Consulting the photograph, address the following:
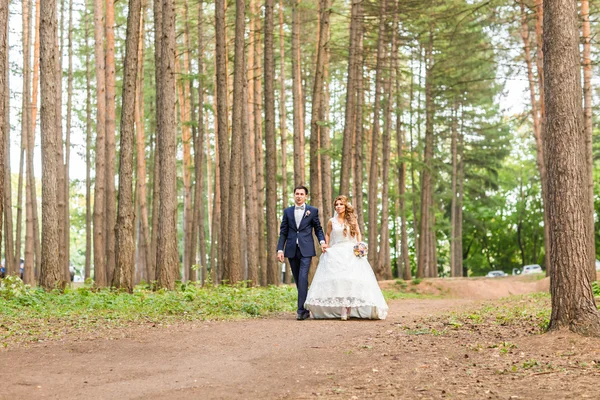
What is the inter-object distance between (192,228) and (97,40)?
1019 centimetres

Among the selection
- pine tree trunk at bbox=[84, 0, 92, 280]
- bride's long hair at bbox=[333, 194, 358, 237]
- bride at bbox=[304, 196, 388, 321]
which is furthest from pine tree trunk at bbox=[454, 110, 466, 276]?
bride at bbox=[304, 196, 388, 321]

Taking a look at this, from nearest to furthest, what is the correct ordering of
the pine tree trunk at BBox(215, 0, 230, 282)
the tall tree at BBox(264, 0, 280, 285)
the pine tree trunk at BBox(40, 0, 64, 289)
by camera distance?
the pine tree trunk at BBox(40, 0, 64, 289), the pine tree trunk at BBox(215, 0, 230, 282), the tall tree at BBox(264, 0, 280, 285)

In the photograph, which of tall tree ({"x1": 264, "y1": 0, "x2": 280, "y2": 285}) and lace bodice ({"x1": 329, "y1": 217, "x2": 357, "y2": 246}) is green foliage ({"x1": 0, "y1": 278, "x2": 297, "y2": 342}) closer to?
lace bodice ({"x1": 329, "y1": 217, "x2": 357, "y2": 246})

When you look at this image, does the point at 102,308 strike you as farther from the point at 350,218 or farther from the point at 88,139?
the point at 88,139

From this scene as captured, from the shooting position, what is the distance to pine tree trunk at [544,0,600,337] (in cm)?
783

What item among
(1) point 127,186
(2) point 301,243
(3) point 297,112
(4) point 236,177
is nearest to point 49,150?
(1) point 127,186

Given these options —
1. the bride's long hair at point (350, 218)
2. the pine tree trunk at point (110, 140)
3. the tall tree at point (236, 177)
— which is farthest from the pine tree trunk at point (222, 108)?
the bride's long hair at point (350, 218)

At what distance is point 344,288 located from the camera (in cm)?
1118

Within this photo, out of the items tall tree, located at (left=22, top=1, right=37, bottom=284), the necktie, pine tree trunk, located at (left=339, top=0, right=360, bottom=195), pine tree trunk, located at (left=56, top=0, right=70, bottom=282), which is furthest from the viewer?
tall tree, located at (left=22, top=1, right=37, bottom=284)

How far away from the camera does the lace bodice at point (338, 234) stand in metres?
11.6

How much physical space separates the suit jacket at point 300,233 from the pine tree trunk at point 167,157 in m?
4.31

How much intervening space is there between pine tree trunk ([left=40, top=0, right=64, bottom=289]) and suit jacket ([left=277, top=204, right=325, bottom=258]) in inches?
201

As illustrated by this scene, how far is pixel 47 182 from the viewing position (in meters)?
14.0

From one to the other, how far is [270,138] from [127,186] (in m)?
7.67
